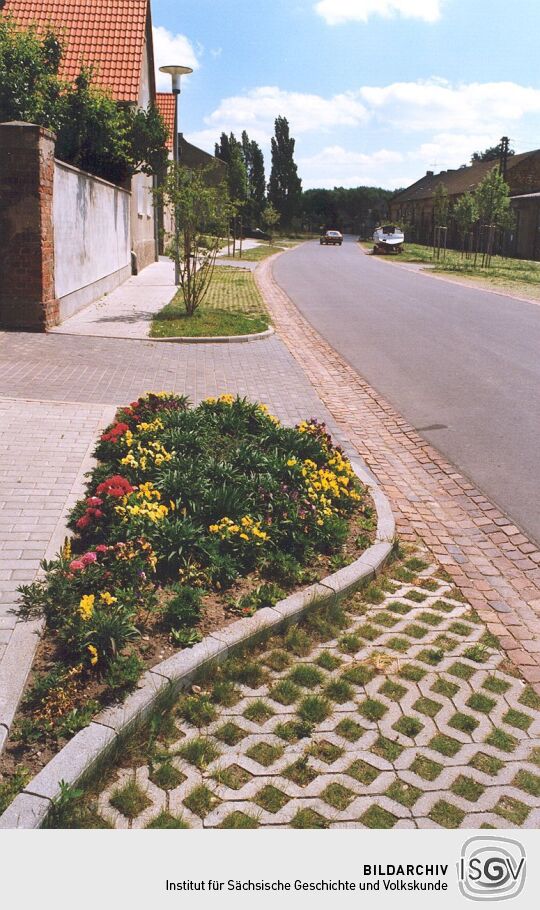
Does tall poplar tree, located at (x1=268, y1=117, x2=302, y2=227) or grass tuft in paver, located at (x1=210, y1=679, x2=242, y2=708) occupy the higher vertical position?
tall poplar tree, located at (x1=268, y1=117, x2=302, y2=227)

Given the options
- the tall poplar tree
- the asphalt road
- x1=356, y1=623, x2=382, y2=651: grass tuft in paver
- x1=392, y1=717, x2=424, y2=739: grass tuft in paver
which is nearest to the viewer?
x1=392, y1=717, x2=424, y2=739: grass tuft in paver

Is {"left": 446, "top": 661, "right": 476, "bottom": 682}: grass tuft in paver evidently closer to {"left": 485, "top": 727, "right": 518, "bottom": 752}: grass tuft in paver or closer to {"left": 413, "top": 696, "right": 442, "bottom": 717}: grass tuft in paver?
{"left": 413, "top": 696, "right": 442, "bottom": 717}: grass tuft in paver

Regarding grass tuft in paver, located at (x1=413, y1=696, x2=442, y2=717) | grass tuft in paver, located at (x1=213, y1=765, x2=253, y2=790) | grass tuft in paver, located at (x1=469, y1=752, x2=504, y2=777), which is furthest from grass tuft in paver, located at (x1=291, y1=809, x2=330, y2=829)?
grass tuft in paver, located at (x1=413, y1=696, x2=442, y2=717)

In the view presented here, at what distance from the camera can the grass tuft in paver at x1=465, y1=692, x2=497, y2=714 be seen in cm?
392

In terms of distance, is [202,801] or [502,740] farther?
[502,740]

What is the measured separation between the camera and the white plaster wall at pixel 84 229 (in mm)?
14867

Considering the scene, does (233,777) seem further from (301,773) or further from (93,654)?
(93,654)

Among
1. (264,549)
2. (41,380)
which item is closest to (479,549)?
(264,549)

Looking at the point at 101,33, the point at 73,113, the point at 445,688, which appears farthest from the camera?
the point at 101,33

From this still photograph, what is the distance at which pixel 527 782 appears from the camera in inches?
134

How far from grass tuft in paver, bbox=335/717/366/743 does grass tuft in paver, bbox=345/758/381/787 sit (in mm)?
163

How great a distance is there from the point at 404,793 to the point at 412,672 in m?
0.96

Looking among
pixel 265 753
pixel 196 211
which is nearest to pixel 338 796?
pixel 265 753

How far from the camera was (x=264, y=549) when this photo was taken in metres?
5.31
